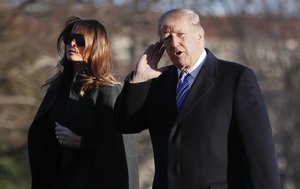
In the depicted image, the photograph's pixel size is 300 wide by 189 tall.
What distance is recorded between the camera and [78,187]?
15.8 ft

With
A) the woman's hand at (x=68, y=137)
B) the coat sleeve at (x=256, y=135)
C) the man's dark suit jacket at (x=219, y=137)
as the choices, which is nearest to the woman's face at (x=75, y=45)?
the woman's hand at (x=68, y=137)

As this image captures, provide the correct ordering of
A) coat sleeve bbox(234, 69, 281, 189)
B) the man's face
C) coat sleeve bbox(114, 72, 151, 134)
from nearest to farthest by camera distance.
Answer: coat sleeve bbox(234, 69, 281, 189)
the man's face
coat sleeve bbox(114, 72, 151, 134)

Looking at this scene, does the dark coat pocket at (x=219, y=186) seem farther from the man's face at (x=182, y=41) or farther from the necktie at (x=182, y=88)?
the man's face at (x=182, y=41)

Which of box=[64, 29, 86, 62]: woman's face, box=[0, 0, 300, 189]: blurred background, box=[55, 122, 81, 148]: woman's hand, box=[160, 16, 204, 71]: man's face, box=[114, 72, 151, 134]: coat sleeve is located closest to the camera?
box=[160, 16, 204, 71]: man's face

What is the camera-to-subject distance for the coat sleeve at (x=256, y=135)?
4.00m

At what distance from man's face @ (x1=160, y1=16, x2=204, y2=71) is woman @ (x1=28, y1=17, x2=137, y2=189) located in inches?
31.7

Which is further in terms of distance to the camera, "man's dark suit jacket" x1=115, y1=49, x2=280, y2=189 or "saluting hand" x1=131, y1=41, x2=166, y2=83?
"saluting hand" x1=131, y1=41, x2=166, y2=83

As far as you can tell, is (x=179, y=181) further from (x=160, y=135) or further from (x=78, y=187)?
(x=78, y=187)

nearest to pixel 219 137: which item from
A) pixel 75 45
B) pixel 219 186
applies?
pixel 219 186

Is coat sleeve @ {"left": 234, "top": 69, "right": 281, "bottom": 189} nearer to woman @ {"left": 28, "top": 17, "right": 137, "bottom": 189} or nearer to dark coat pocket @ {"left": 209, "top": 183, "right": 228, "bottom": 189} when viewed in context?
dark coat pocket @ {"left": 209, "top": 183, "right": 228, "bottom": 189}

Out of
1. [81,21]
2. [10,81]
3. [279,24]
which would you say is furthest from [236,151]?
[279,24]

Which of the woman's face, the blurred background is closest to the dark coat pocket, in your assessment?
the woman's face

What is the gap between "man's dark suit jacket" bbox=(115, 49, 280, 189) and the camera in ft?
13.1

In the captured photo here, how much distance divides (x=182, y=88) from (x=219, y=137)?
0.34m
